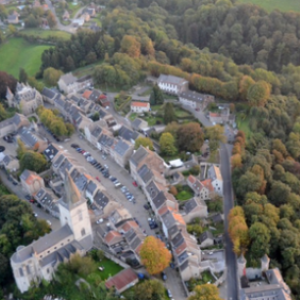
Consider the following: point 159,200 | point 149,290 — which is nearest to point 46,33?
point 159,200

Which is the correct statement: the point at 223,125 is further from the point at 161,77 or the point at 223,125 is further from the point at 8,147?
the point at 8,147

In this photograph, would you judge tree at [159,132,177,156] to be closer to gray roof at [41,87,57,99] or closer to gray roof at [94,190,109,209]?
gray roof at [94,190,109,209]

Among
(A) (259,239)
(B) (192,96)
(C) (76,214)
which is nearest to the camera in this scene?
(C) (76,214)

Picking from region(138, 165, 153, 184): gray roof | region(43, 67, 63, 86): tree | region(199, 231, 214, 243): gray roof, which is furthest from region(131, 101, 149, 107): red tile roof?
region(199, 231, 214, 243): gray roof

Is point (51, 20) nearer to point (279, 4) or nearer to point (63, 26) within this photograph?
point (63, 26)

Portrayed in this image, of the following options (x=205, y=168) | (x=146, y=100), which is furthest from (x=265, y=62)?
(x=205, y=168)
